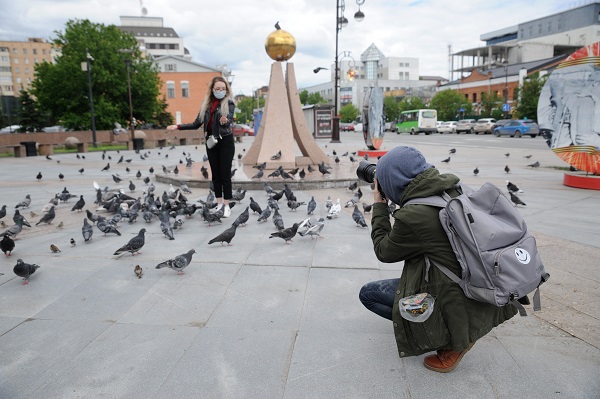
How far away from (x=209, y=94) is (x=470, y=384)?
546 centimetres

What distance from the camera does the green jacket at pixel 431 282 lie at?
6.92 feet

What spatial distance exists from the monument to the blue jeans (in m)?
8.93

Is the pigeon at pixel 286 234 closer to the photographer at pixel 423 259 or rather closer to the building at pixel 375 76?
the photographer at pixel 423 259

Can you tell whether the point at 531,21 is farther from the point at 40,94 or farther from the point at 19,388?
the point at 19,388

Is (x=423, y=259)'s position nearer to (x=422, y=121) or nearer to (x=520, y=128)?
(x=520, y=128)

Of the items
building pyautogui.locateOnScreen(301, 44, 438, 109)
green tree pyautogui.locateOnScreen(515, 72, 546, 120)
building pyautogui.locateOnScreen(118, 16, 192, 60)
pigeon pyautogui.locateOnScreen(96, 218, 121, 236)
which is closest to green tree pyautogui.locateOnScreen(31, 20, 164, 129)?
pigeon pyautogui.locateOnScreen(96, 218, 121, 236)

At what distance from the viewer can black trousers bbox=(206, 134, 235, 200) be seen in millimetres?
6496

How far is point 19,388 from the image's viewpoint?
243 centimetres

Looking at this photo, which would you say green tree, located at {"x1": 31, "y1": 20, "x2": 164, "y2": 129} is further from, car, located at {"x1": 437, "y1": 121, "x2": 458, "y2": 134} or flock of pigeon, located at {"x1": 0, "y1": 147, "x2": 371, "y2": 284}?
car, located at {"x1": 437, "y1": 121, "x2": 458, "y2": 134}

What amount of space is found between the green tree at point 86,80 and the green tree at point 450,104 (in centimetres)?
4157

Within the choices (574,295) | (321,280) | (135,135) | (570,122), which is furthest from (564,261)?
(135,135)

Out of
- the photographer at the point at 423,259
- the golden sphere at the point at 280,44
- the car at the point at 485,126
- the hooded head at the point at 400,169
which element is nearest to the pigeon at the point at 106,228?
the photographer at the point at 423,259

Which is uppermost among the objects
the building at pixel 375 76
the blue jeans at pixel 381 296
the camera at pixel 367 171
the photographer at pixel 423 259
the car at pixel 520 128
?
the building at pixel 375 76

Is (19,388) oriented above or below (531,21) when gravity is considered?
below
